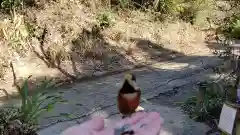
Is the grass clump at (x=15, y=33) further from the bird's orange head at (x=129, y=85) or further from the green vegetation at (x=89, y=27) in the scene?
the bird's orange head at (x=129, y=85)

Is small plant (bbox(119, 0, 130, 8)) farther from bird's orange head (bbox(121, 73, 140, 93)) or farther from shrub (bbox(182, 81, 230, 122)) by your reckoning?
bird's orange head (bbox(121, 73, 140, 93))

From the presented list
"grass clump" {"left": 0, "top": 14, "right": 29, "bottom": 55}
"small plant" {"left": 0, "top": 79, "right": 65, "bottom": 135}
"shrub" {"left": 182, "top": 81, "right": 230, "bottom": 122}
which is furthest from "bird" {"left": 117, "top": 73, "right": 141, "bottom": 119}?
"grass clump" {"left": 0, "top": 14, "right": 29, "bottom": 55}

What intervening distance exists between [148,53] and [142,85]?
74.7 inches

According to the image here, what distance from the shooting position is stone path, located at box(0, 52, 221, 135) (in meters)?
4.41

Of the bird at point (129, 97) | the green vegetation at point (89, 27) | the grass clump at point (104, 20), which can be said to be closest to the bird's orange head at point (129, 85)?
the bird at point (129, 97)

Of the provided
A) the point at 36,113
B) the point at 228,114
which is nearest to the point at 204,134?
the point at 228,114

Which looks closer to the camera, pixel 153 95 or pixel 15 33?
pixel 153 95

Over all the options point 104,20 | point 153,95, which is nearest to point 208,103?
point 153,95

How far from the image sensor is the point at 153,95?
18.0 feet

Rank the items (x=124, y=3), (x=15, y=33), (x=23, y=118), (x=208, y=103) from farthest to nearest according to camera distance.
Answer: (x=124, y=3)
(x=15, y=33)
(x=208, y=103)
(x=23, y=118)

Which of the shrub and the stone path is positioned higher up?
the shrub

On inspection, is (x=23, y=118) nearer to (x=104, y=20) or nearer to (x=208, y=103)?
(x=208, y=103)

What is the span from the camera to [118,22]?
8.30m

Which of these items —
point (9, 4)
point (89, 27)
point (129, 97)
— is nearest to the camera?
point (129, 97)
